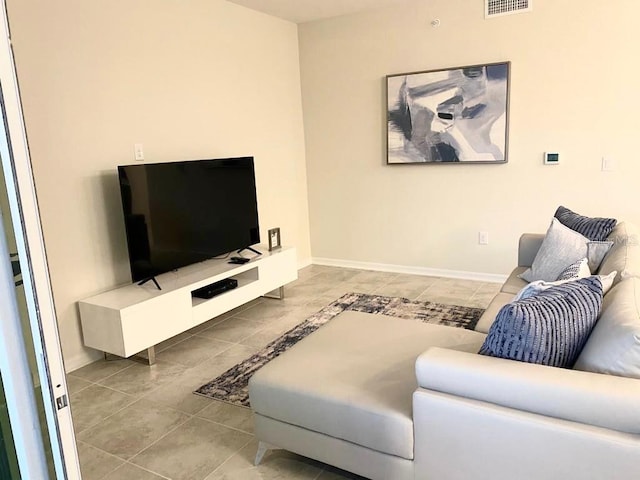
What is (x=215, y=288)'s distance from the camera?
368 centimetres

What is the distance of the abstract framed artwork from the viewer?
13.9 feet

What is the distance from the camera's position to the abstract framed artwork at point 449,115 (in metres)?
4.23

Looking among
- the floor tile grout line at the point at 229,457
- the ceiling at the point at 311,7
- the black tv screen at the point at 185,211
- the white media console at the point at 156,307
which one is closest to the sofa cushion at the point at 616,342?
the floor tile grout line at the point at 229,457

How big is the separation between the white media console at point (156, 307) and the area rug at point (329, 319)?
0.52 meters

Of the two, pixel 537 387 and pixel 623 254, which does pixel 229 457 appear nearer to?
pixel 537 387

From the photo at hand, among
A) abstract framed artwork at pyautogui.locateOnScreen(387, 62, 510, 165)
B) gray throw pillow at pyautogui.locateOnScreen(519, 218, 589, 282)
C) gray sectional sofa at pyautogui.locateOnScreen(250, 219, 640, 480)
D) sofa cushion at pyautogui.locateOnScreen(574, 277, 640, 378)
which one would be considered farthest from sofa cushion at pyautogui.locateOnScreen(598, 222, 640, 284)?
abstract framed artwork at pyautogui.locateOnScreen(387, 62, 510, 165)

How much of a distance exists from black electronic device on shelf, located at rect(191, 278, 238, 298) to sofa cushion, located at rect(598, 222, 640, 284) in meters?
2.51

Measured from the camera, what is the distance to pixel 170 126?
3.67m

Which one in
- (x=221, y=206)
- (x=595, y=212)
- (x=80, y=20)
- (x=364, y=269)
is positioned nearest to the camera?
(x=80, y=20)

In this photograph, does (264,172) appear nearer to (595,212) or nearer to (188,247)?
(188,247)

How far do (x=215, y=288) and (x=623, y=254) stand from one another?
267 cm

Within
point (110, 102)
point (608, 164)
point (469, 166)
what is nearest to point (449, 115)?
point (469, 166)

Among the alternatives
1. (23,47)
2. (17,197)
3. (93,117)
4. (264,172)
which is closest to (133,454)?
(17,197)

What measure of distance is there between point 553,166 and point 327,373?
125 inches
